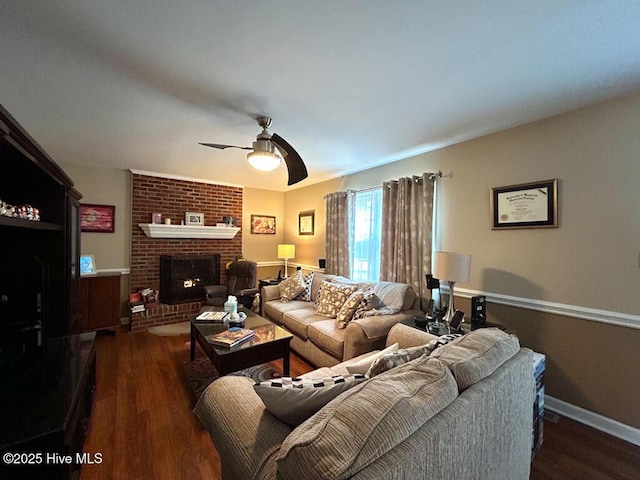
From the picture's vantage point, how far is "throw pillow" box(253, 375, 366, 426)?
0.96 meters

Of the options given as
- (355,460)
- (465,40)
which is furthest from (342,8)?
(355,460)

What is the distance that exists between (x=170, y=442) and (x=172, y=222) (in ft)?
11.3

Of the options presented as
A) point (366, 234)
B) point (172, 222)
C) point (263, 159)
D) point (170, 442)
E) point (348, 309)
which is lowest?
point (170, 442)

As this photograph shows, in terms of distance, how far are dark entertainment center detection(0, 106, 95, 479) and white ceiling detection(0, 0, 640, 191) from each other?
637mm

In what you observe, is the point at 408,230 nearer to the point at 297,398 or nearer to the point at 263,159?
the point at 263,159

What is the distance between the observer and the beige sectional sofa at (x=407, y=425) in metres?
0.68

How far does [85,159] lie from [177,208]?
4.25 ft

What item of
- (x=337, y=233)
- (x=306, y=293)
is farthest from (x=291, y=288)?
(x=337, y=233)

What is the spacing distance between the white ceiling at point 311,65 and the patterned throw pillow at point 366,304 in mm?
1622

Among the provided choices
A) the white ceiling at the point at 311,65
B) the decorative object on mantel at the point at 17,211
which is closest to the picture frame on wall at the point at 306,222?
the white ceiling at the point at 311,65

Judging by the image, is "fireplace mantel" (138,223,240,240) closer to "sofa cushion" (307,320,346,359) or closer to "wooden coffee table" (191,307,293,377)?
"wooden coffee table" (191,307,293,377)

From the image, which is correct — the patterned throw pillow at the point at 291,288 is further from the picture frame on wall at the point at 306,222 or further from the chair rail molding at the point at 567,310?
the chair rail molding at the point at 567,310

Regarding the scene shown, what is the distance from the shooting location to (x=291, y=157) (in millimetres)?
2229

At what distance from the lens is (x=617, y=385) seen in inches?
A: 74.0
